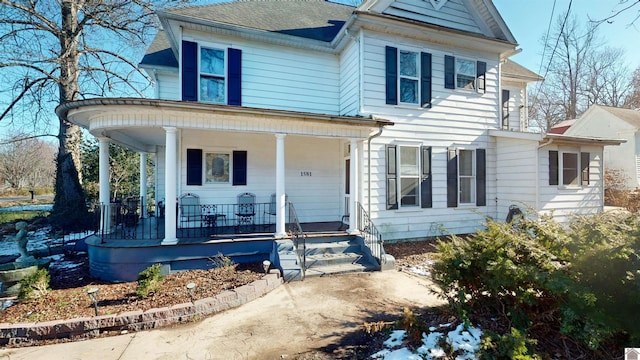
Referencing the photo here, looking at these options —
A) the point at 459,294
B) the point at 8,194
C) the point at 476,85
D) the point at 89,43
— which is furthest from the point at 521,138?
the point at 8,194

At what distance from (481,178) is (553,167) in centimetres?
198

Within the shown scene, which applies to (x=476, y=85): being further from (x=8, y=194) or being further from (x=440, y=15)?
(x=8, y=194)

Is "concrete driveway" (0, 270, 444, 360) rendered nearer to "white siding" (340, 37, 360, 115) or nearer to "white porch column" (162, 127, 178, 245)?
"white porch column" (162, 127, 178, 245)

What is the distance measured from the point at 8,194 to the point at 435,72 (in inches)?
1710

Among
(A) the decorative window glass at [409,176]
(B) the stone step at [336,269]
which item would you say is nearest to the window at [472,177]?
(A) the decorative window glass at [409,176]

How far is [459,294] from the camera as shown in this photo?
3.26 m

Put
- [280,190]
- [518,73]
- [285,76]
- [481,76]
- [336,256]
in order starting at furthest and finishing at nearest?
[518,73] → [481,76] → [285,76] → [280,190] → [336,256]

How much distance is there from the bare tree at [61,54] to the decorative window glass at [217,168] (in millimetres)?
6415

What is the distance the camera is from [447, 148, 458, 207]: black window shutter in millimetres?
9016

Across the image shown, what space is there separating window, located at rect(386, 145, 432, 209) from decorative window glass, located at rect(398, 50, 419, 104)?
1578 mm

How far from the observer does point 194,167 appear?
26.5 ft

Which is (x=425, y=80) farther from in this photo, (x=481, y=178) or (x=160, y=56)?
(x=160, y=56)

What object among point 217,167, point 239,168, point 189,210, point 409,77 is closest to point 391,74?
point 409,77

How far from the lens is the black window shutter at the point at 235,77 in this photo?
819 cm
